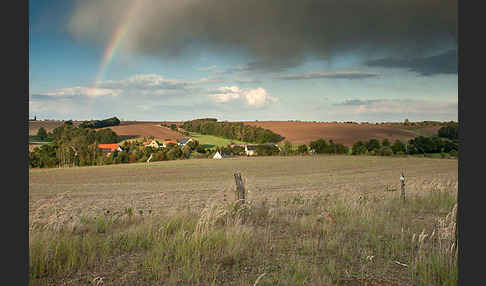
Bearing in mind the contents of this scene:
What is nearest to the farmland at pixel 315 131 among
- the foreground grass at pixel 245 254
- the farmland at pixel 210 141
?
the farmland at pixel 210 141

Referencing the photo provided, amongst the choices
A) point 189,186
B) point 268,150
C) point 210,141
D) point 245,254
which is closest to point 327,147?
point 268,150

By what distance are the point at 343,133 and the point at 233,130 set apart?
37.1m

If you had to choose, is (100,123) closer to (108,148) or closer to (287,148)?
(108,148)

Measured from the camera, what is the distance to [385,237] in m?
6.69

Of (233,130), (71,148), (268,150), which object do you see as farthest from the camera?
(233,130)

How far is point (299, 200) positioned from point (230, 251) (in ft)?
22.0

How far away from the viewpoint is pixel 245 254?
552cm

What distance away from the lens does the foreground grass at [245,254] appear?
4.68 m

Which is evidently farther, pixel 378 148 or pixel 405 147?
pixel 378 148

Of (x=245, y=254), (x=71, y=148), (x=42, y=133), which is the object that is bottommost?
(x=71, y=148)

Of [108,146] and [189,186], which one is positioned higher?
[108,146]

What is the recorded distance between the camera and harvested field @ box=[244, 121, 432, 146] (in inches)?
2867
